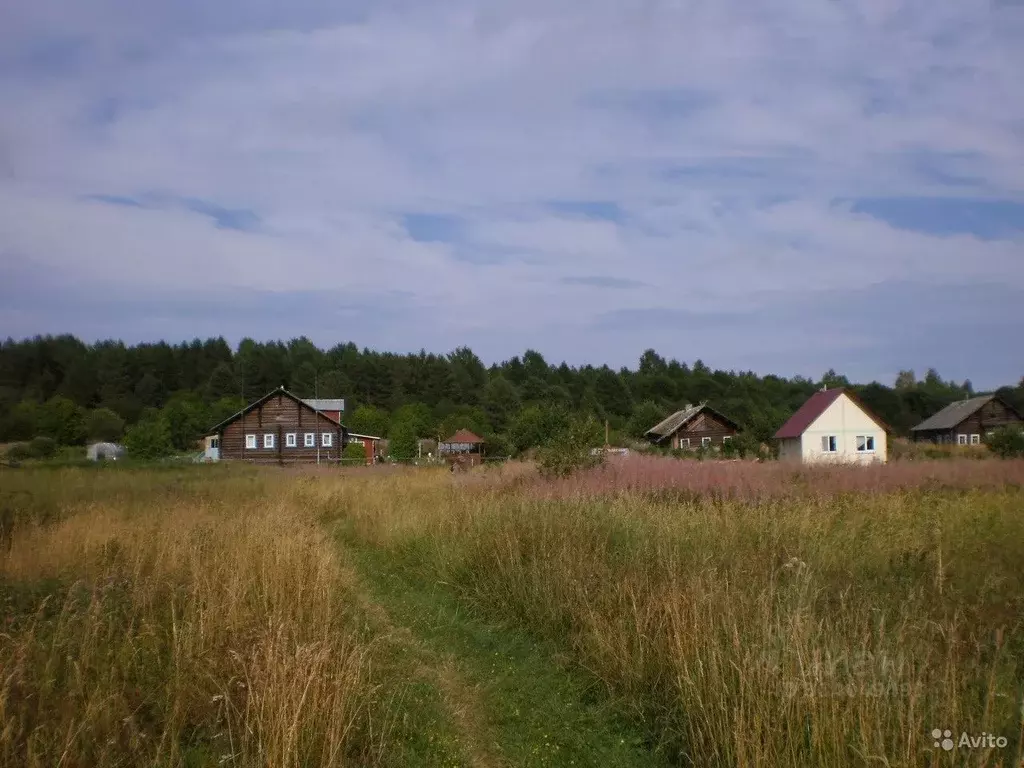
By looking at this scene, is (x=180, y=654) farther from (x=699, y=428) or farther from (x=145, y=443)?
(x=699, y=428)

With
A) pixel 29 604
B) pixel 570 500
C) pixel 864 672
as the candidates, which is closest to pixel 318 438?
pixel 570 500

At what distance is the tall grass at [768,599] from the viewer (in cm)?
400

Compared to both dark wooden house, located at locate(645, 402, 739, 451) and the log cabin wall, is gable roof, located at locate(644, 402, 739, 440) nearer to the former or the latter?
dark wooden house, located at locate(645, 402, 739, 451)

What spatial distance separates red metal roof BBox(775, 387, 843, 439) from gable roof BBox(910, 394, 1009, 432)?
1343 inches

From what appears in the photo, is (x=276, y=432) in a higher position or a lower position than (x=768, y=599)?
higher

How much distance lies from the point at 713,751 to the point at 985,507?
9.04 meters

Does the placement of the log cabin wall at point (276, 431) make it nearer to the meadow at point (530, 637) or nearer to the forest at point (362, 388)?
the forest at point (362, 388)

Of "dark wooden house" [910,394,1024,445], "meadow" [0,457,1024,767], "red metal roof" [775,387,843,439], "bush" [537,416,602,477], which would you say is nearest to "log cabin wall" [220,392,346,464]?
"red metal roof" [775,387,843,439]

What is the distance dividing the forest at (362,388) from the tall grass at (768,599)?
61.2m

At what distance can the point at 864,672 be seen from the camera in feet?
13.1

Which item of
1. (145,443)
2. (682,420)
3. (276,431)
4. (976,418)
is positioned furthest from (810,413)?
(145,443)

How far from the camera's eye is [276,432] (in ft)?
190

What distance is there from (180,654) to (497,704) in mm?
2461

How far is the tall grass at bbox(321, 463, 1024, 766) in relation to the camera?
400 centimetres
